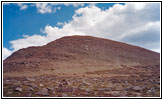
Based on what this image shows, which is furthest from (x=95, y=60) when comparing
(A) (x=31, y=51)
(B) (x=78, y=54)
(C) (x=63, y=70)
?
(A) (x=31, y=51)

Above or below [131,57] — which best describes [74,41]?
Result: above

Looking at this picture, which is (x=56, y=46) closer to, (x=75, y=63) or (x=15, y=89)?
(x=75, y=63)

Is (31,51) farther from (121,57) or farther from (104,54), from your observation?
(121,57)

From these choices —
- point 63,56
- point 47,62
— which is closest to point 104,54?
point 63,56

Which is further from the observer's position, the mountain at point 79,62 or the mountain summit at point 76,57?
the mountain summit at point 76,57

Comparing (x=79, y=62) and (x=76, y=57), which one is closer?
(x=79, y=62)

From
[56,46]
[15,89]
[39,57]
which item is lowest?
[15,89]

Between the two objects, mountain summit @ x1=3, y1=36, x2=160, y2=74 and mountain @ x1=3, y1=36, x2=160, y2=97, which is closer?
mountain @ x1=3, y1=36, x2=160, y2=97

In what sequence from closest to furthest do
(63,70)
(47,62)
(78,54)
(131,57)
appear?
(63,70) < (47,62) < (78,54) < (131,57)

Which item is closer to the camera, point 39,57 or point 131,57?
point 39,57

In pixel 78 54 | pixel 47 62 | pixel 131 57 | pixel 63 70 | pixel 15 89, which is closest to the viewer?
pixel 15 89

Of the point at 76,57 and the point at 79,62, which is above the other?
the point at 76,57
